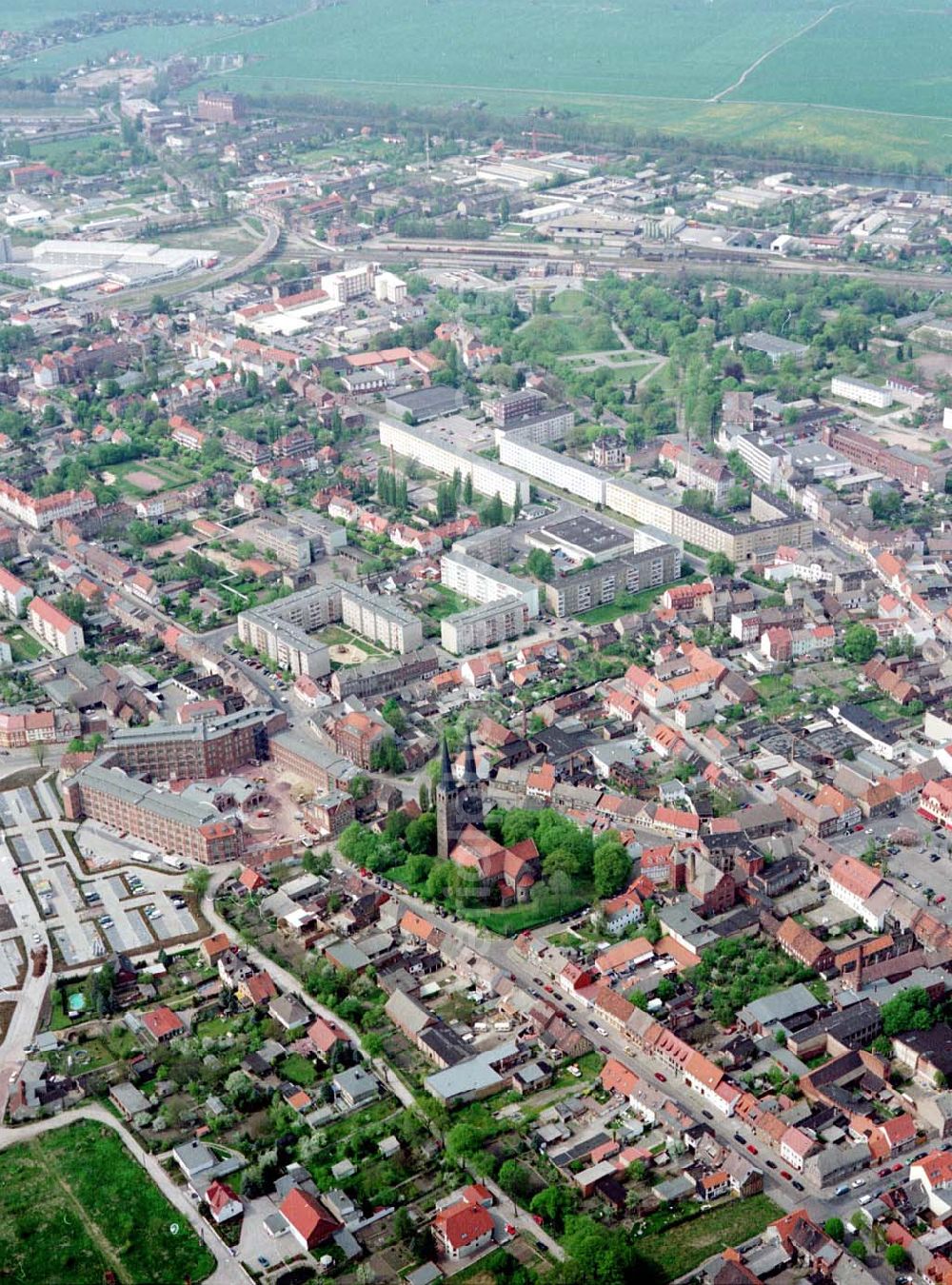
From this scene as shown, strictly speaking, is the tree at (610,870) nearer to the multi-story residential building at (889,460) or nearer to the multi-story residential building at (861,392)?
the multi-story residential building at (889,460)

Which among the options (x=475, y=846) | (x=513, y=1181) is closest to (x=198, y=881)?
(x=475, y=846)

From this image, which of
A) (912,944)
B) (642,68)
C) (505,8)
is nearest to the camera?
(912,944)

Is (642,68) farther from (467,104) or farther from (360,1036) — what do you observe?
(360,1036)

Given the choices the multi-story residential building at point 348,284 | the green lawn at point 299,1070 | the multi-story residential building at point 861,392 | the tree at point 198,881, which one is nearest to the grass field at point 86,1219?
the green lawn at point 299,1070

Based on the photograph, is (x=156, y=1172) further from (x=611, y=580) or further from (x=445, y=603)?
(x=611, y=580)

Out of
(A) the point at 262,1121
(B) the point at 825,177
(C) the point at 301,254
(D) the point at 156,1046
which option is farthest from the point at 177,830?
(B) the point at 825,177
